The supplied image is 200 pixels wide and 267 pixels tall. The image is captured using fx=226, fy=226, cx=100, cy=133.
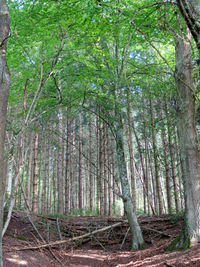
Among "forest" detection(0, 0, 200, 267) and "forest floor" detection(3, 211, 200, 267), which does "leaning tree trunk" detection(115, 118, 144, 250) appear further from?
"forest floor" detection(3, 211, 200, 267)

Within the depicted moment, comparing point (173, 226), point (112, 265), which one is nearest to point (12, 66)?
point (112, 265)

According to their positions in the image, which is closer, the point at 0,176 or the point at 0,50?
the point at 0,176

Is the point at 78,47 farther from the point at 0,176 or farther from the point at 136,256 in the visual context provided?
the point at 136,256

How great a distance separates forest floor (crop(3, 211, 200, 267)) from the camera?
14.2 ft

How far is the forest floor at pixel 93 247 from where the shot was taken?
432cm

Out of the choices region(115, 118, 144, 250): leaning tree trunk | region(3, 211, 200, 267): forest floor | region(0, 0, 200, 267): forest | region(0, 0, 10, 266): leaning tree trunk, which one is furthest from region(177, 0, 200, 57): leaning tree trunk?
region(115, 118, 144, 250): leaning tree trunk

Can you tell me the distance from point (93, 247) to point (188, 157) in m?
4.62

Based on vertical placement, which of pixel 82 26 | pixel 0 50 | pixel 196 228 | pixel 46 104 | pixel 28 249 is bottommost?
pixel 28 249

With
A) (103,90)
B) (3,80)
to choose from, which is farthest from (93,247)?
(3,80)

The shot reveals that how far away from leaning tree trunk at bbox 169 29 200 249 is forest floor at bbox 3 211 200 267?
1.18 ft

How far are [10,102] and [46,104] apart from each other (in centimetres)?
146

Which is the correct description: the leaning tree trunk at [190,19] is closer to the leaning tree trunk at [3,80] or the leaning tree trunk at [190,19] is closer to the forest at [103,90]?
the forest at [103,90]

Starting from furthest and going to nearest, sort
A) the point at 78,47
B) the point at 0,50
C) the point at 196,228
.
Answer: the point at 78,47 < the point at 196,228 < the point at 0,50

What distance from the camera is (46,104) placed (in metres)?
8.59
